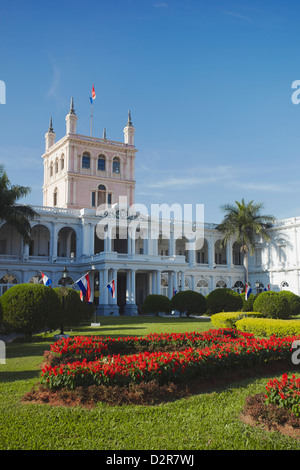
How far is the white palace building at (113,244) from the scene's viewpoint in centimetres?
4175

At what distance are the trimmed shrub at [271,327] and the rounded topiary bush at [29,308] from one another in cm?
830

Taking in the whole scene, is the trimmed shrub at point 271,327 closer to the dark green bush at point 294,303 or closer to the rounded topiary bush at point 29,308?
the rounded topiary bush at point 29,308

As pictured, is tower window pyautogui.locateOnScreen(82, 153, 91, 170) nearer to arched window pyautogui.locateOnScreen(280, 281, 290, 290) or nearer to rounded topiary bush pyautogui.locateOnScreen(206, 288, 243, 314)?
rounded topiary bush pyautogui.locateOnScreen(206, 288, 243, 314)

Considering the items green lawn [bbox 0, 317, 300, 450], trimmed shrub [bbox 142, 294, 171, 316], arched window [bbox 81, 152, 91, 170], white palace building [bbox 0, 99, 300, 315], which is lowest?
green lawn [bbox 0, 317, 300, 450]

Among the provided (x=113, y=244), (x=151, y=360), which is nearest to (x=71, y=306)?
(x=151, y=360)

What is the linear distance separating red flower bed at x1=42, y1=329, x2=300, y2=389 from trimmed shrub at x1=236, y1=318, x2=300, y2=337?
409 centimetres

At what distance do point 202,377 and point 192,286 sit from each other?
144 ft

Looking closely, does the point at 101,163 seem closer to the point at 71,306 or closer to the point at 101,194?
the point at 101,194

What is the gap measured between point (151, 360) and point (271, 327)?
950 cm

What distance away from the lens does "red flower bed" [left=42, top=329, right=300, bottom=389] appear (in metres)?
8.26

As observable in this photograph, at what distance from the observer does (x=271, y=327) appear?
17.0 metres

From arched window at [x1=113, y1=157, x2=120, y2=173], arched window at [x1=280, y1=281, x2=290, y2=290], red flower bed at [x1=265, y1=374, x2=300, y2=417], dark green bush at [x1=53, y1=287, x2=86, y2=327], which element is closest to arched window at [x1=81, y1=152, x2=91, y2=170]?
arched window at [x1=113, y1=157, x2=120, y2=173]

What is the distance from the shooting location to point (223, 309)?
→ 105ft
